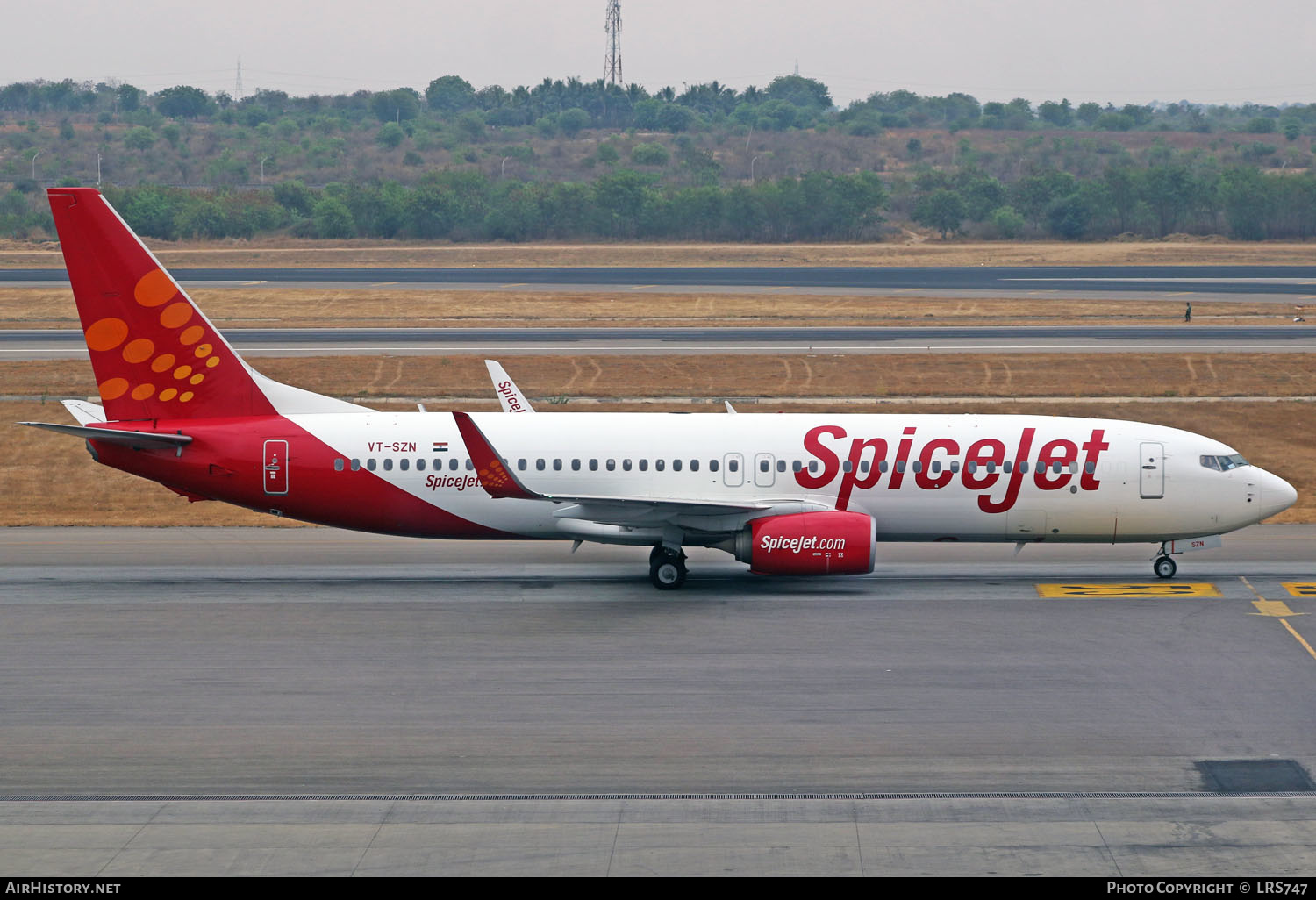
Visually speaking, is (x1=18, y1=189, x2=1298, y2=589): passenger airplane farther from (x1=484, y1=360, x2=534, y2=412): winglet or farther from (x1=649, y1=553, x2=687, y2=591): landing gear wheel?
(x1=484, y1=360, x2=534, y2=412): winglet

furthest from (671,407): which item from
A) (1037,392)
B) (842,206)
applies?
(842,206)

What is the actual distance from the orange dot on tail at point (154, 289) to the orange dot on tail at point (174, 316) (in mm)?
193

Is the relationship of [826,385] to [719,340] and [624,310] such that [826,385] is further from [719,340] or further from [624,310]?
[624,310]

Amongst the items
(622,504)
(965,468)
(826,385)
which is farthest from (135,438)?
(826,385)

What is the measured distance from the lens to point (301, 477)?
31578mm

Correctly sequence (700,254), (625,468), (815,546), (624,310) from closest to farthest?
1. (815,546)
2. (625,468)
3. (624,310)
4. (700,254)

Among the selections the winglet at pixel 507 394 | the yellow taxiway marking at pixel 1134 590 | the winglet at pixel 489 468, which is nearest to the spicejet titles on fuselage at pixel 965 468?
the yellow taxiway marking at pixel 1134 590

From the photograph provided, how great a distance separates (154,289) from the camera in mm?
31281

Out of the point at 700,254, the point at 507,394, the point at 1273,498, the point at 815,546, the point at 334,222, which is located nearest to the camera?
the point at 815,546

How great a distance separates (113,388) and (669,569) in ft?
44.8

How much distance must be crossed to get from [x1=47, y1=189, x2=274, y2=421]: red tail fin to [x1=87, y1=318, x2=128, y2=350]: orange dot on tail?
0.07 feet

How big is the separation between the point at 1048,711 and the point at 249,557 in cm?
2122

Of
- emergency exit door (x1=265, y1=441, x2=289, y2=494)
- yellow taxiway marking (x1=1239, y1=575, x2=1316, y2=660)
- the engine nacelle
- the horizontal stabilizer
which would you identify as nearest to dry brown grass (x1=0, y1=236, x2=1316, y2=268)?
emergency exit door (x1=265, y1=441, x2=289, y2=494)

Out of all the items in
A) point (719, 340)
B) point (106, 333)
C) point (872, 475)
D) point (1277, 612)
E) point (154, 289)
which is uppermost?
point (154, 289)
